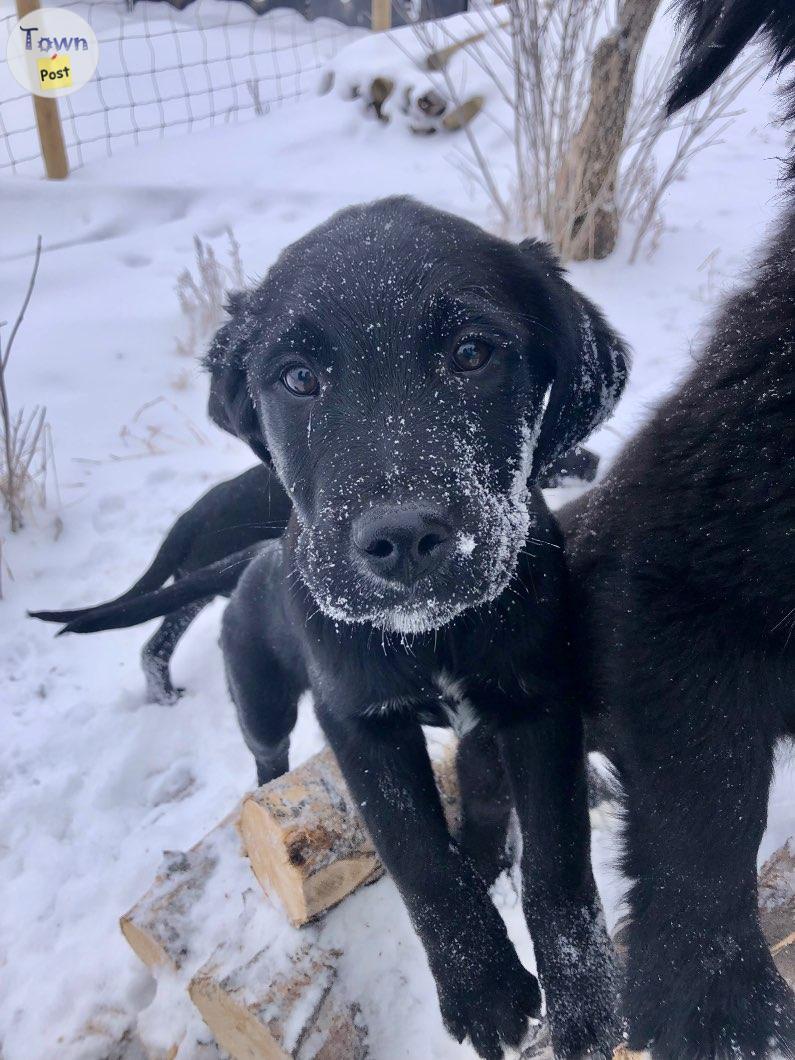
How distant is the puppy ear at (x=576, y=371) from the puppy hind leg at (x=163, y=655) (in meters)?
1.54

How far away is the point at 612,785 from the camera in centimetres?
187

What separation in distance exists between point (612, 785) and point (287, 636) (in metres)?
0.86

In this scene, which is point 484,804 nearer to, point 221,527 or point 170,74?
point 221,527

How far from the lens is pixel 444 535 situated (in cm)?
140

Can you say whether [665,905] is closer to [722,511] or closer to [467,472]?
[722,511]

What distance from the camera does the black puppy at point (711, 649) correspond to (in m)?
1.38

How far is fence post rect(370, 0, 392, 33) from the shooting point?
25.1 feet

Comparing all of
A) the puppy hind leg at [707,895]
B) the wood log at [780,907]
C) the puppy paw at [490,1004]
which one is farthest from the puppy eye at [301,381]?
the wood log at [780,907]

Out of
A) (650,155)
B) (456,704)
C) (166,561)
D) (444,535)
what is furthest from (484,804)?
(650,155)

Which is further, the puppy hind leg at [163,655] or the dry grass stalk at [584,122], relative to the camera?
the dry grass stalk at [584,122]

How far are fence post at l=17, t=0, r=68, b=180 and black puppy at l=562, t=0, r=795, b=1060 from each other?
5.53m

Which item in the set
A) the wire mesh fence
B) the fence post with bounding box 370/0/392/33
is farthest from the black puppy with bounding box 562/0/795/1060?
the fence post with bounding box 370/0/392/33

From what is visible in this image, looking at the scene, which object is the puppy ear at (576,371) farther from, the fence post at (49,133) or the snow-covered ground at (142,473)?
the fence post at (49,133)

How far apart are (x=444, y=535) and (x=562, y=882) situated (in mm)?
791
